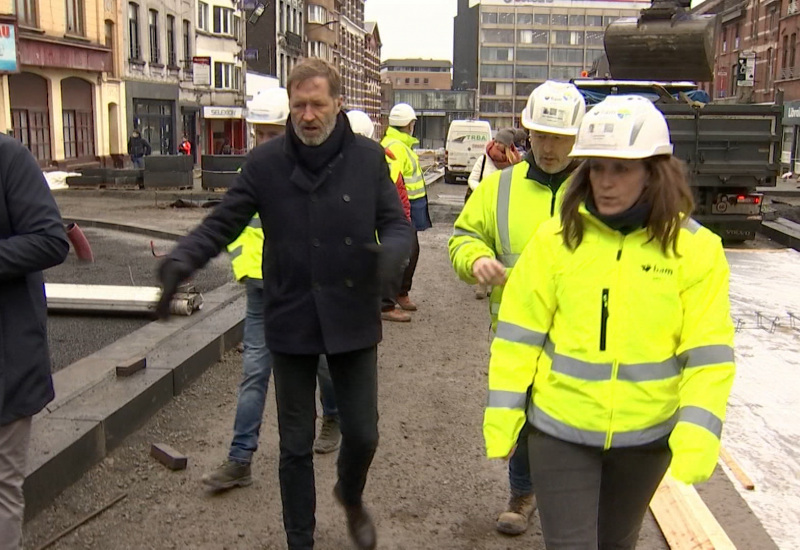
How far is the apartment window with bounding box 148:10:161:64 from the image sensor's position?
3966 centimetres

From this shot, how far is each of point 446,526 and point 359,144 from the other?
5.73 ft

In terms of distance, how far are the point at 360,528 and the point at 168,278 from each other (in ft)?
4.47

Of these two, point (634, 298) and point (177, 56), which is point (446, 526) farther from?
point (177, 56)

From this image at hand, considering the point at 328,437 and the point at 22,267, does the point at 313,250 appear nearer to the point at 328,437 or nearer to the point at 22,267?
the point at 22,267

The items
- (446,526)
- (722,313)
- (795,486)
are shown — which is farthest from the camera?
(795,486)

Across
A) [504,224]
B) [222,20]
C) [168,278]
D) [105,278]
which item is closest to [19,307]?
[168,278]

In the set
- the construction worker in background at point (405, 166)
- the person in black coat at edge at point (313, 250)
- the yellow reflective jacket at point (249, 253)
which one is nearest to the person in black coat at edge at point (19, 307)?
the person in black coat at edge at point (313, 250)

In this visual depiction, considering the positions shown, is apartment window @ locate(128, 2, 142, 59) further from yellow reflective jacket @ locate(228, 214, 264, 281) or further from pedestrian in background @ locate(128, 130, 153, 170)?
yellow reflective jacket @ locate(228, 214, 264, 281)

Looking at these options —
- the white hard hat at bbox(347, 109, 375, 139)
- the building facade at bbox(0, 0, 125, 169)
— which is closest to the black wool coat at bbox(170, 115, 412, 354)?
the white hard hat at bbox(347, 109, 375, 139)

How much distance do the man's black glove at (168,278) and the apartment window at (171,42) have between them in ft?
134

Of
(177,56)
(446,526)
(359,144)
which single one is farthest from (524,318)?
(177,56)

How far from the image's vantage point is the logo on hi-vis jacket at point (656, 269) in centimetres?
252

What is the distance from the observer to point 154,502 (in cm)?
423

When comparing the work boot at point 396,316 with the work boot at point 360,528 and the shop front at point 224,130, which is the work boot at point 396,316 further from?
the shop front at point 224,130
